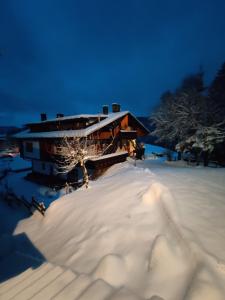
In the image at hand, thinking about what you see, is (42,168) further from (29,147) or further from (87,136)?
(87,136)

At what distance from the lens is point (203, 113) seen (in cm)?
2041

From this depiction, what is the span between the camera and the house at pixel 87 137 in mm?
21095

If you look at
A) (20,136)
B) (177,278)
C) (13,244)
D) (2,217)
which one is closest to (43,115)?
(20,136)

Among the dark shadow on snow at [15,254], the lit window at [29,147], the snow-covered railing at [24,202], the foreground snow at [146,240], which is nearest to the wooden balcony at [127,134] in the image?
the snow-covered railing at [24,202]

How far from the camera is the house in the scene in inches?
831

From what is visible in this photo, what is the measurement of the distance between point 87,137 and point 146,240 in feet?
52.0

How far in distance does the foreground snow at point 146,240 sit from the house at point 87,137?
36.6ft

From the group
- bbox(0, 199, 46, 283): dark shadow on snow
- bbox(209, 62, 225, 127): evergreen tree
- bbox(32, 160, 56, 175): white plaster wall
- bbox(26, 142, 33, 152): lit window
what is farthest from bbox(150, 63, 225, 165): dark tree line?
bbox(26, 142, 33, 152): lit window

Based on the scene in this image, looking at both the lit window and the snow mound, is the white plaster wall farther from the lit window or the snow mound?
the snow mound

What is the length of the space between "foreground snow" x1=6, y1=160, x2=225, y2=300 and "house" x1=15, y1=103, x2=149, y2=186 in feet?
36.6

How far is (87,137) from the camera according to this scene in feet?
66.9

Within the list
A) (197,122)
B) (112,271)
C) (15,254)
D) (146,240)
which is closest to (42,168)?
(15,254)

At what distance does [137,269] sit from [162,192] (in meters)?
3.62

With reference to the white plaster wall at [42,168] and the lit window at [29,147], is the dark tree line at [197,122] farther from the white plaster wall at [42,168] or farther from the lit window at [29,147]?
the lit window at [29,147]
